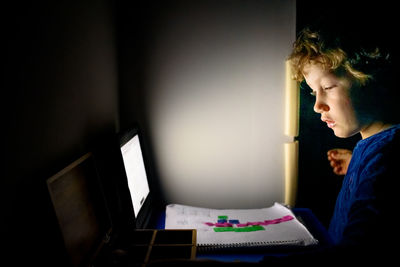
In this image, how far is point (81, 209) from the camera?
3.19 feet

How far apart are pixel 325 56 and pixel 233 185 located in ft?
2.51

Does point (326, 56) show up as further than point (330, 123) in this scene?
No

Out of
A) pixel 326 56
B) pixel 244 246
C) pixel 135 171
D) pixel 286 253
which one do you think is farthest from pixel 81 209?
pixel 326 56

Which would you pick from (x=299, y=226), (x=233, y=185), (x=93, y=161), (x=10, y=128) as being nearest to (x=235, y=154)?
(x=233, y=185)

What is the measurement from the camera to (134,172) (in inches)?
50.3

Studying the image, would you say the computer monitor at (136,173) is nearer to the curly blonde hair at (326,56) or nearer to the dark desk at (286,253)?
the dark desk at (286,253)

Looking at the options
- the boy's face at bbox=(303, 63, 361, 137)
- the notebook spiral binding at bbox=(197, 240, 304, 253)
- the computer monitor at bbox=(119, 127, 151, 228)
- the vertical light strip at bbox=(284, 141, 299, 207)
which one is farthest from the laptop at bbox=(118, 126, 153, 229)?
the boy's face at bbox=(303, 63, 361, 137)

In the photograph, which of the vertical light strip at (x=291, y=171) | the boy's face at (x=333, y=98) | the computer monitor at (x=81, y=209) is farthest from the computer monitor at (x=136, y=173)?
the boy's face at (x=333, y=98)

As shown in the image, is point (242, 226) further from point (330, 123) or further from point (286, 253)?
point (330, 123)

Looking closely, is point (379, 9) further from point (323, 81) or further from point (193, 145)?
point (193, 145)

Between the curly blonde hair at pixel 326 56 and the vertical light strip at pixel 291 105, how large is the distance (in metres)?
0.05

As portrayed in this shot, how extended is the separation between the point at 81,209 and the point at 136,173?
1.17 ft

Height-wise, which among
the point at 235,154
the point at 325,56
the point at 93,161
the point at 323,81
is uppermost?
the point at 325,56

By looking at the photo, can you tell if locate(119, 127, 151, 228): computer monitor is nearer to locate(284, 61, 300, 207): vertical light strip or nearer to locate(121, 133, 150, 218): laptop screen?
locate(121, 133, 150, 218): laptop screen
